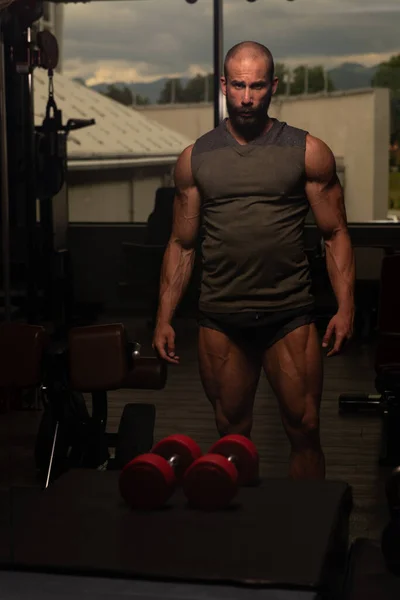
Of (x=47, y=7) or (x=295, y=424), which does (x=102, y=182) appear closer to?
(x=47, y=7)

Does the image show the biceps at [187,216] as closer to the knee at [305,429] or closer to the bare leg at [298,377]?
the bare leg at [298,377]

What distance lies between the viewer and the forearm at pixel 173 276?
105 inches

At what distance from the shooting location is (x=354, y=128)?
8406 millimetres

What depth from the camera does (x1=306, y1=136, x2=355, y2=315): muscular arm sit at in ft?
8.44

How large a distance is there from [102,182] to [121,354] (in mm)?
7102

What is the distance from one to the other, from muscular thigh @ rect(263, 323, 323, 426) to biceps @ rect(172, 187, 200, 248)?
328 millimetres

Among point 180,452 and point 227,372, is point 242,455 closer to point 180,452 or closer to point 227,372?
point 180,452

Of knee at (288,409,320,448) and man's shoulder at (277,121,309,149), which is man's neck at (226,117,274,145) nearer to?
man's shoulder at (277,121,309,149)

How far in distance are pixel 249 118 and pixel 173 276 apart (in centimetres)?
41

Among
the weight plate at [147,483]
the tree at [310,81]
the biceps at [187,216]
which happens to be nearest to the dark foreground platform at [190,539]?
the weight plate at [147,483]

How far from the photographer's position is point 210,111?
8.27 m

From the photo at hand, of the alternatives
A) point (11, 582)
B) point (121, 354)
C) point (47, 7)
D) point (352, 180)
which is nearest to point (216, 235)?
point (121, 354)

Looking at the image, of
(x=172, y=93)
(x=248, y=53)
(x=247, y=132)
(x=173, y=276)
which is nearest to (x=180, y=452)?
(x=173, y=276)

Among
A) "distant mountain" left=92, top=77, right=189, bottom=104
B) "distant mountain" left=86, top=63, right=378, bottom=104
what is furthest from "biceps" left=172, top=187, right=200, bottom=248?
"distant mountain" left=92, top=77, right=189, bottom=104
